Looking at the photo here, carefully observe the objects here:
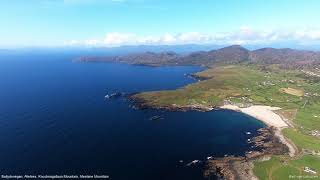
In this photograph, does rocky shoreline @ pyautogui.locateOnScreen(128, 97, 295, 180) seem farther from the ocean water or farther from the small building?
the small building

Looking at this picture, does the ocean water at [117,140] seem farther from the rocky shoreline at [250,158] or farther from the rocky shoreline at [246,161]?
the rocky shoreline at [246,161]

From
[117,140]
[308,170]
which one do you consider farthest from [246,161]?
[117,140]

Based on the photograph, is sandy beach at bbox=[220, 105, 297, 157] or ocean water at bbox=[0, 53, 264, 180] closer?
ocean water at bbox=[0, 53, 264, 180]

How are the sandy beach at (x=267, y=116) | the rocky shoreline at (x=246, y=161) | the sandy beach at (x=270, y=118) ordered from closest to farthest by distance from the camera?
the rocky shoreline at (x=246, y=161)
the sandy beach at (x=270, y=118)
the sandy beach at (x=267, y=116)

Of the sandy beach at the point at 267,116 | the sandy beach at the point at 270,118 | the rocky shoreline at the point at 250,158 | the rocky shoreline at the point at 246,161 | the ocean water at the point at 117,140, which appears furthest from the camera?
the sandy beach at the point at 267,116

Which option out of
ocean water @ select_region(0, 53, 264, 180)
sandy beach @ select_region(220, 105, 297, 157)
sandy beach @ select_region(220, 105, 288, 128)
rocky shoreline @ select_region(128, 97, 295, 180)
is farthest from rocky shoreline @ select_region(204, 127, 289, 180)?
sandy beach @ select_region(220, 105, 288, 128)

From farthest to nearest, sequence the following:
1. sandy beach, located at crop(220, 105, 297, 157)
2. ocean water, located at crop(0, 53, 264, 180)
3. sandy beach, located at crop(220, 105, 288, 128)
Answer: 1. sandy beach, located at crop(220, 105, 288, 128)
2. sandy beach, located at crop(220, 105, 297, 157)
3. ocean water, located at crop(0, 53, 264, 180)

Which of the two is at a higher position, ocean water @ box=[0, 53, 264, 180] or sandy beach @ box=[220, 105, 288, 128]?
sandy beach @ box=[220, 105, 288, 128]

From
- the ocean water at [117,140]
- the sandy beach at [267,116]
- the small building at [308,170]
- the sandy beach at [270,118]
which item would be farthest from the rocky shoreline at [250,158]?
the small building at [308,170]

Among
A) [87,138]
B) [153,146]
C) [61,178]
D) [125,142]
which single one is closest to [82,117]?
[87,138]

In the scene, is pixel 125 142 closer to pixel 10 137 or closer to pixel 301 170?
pixel 10 137

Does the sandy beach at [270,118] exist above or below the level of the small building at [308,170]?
above

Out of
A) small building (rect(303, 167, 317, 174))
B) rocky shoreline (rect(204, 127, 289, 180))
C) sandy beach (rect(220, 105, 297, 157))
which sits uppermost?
sandy beach (rect(220, 105, 297, 157))
